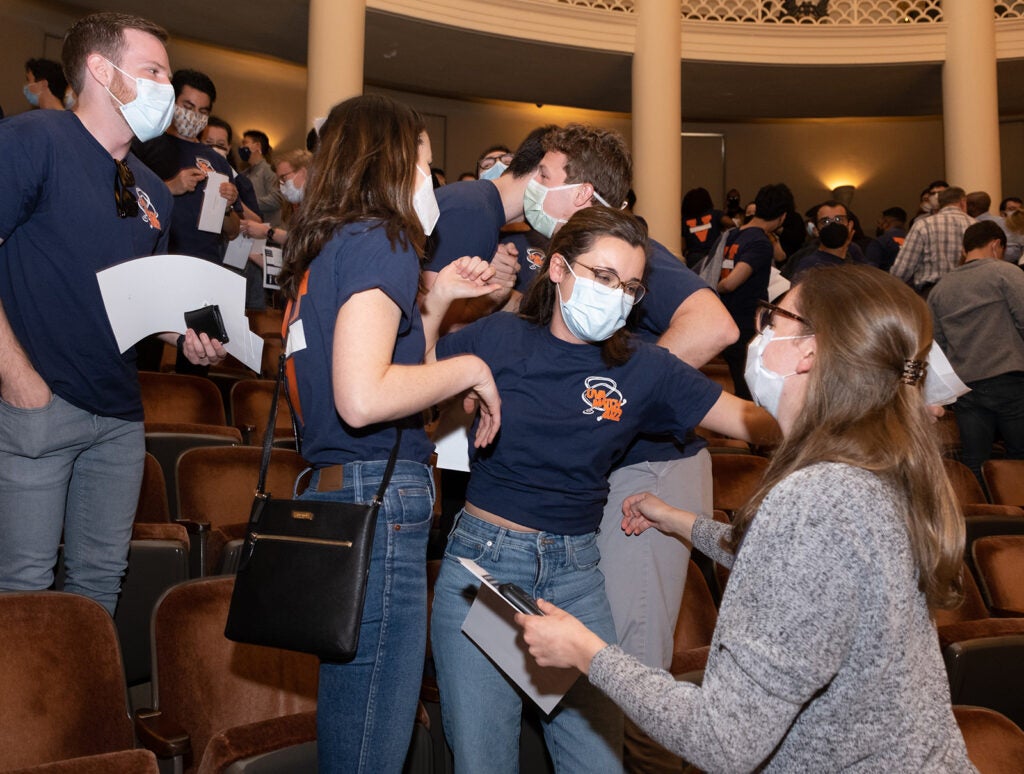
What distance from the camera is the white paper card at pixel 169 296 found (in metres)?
2.00

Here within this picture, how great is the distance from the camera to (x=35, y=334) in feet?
6.60

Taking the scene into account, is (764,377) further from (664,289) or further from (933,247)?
(933,247)

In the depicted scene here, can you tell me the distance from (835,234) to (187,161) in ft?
11.8

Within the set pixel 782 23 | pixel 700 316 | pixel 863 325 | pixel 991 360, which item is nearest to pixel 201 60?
pixel 782 23

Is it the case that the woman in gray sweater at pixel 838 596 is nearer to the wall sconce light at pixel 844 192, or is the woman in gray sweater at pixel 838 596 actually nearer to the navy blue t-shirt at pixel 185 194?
the navy blue t-shirt at pixel 185 194

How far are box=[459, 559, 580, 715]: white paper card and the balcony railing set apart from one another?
8.81 metres

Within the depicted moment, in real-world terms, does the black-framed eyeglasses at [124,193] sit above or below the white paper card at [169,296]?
above

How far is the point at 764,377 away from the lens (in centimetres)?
155

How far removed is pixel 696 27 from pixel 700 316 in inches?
332

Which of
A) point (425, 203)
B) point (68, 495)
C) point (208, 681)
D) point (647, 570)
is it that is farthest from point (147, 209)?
point (647, 570)

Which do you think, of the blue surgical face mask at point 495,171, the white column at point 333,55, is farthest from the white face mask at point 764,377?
the white column at point 333,55

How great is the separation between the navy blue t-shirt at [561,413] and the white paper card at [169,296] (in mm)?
454

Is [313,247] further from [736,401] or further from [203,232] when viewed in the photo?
[203,232]

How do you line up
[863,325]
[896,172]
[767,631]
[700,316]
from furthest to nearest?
[896,172], [700,316], [863,325], [767,631]
